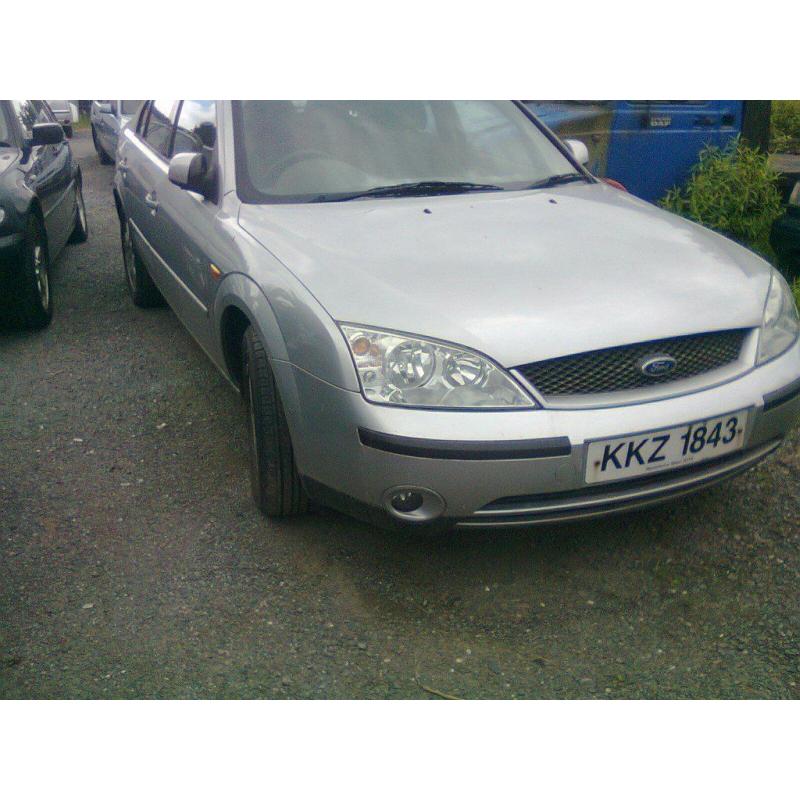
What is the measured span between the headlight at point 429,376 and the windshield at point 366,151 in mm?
1081

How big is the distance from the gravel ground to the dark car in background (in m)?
1.71

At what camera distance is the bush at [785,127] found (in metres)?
9.27

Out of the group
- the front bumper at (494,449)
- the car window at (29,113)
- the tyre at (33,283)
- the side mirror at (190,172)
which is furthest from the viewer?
the car window at (29,113)

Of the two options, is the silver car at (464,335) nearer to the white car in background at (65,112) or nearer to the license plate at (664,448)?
the license plate at (664,448)

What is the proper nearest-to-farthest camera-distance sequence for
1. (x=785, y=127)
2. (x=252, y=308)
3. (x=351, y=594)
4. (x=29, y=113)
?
(x=351, y=594), (x=252, y=308), (x=29, y=113), (x=785, y=127)

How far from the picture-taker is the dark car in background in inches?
199

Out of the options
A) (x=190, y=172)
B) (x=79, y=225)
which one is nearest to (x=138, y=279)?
(x=190, y=172)

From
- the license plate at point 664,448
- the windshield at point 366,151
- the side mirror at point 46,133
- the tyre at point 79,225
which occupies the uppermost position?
the windshield at point 366,151

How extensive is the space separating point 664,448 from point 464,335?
65 cm

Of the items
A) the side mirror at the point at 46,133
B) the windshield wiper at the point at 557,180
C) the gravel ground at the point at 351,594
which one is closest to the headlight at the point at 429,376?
the gravel ground at the point at 351,594

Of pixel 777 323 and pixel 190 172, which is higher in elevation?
pixel 190 172

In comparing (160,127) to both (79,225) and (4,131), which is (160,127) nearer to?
(4,131)

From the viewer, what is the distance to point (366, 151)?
351 centimetres
